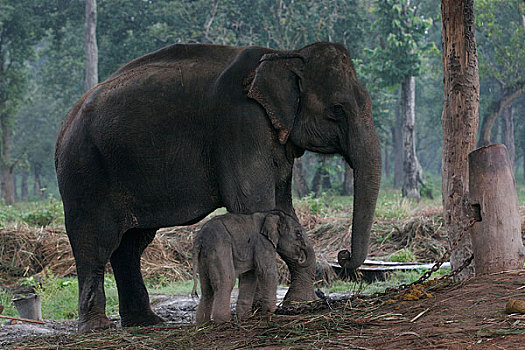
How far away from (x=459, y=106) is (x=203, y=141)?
2.36 m

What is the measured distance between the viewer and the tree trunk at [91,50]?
21.3 meters

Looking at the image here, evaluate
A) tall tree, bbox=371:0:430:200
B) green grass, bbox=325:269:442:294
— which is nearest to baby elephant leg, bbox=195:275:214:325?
green grass, bbox=325:269:442:294

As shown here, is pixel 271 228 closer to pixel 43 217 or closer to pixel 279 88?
pixel 279 88

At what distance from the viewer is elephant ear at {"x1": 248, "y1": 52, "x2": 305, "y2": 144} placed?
194 inches

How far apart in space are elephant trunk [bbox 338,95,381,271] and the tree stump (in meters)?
0.71

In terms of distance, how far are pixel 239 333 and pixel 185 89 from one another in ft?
6.72

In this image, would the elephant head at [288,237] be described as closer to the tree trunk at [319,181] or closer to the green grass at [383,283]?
the green grass at [383,283]

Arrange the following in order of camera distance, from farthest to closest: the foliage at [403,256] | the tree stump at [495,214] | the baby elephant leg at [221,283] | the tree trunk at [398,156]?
1. the tree trunk at [398,156]
2. the foliage at [403,256]
3. the tree stump at [495,214]
4. the baby elephant leg at [221,283]

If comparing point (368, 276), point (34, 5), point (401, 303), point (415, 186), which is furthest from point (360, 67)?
point (401, 303)

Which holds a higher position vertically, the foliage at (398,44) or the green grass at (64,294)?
the foliage at (398,44)

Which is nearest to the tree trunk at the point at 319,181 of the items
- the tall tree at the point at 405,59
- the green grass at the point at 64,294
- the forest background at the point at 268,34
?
the forest background at the point at 268,34

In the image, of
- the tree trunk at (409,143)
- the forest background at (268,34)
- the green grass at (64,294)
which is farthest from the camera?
the forest background at (268,34)

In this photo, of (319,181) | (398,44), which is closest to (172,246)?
(398,44)

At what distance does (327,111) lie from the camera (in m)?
5.07
